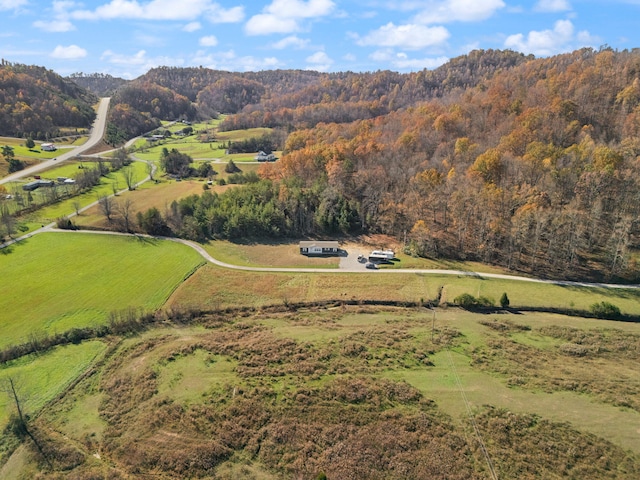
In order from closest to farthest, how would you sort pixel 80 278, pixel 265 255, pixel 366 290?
pixel 366 290, pixel 80 278, pixel 265 255

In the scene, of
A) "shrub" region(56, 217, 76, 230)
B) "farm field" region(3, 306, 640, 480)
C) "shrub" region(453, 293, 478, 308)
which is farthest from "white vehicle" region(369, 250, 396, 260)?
"shrub" region(56, 217, 76, 230)

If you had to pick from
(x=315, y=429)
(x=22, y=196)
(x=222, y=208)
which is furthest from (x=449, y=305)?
(x=22, y=196)

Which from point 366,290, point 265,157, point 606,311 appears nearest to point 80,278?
point 366,290

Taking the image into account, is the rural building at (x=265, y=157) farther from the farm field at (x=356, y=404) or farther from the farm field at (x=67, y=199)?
the farm field at (x=356, y=404)

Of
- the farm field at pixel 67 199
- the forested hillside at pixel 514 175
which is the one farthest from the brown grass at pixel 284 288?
the farm field at pixel 67 199

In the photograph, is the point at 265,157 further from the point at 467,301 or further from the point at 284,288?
the point at 467,301

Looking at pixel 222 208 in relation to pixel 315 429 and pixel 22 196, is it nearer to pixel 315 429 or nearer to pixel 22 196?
pixel 22 196

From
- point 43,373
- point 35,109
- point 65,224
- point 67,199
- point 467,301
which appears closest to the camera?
point 43,373

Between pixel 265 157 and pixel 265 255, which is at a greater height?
pixel 265 157
